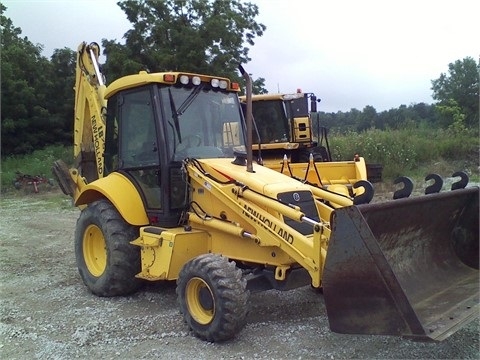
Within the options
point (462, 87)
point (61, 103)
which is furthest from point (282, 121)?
point (462, 87)

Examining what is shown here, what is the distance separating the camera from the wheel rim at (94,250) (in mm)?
6070

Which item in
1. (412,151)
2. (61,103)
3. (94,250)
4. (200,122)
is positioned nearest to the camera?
(200,122)

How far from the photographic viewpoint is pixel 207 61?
24.5 m

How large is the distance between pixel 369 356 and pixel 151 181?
2.78 metres

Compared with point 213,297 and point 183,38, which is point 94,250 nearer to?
point 213,297

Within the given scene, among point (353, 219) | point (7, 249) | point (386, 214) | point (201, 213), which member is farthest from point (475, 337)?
point (7, 249)

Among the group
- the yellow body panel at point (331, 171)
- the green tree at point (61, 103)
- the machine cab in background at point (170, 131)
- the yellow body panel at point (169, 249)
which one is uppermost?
the green tree at point (61, 103)

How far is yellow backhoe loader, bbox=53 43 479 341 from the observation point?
12.4 feet

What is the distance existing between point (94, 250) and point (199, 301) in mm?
2072

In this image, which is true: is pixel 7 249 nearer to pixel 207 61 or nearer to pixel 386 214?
pixel 386 214

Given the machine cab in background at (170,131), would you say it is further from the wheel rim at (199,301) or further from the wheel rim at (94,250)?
the wheel rim at (199,301)

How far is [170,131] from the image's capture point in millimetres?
5398

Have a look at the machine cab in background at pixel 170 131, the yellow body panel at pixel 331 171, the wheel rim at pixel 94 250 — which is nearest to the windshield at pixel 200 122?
the machine cab in background at pixel 170 131

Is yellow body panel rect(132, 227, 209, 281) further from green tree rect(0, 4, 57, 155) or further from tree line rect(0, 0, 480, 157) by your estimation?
green tree rect(0, 4, 57, 155)
